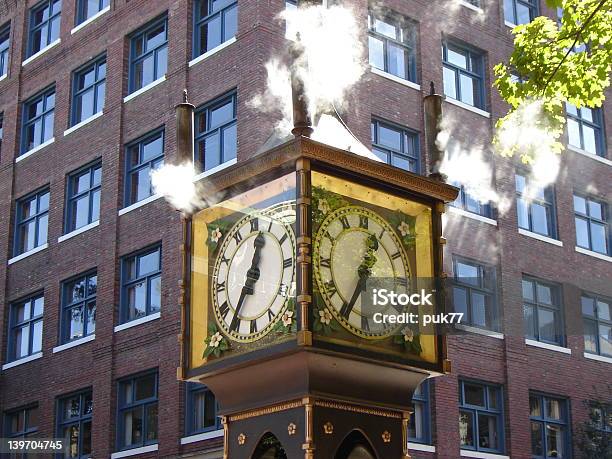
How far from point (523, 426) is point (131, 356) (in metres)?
9.32

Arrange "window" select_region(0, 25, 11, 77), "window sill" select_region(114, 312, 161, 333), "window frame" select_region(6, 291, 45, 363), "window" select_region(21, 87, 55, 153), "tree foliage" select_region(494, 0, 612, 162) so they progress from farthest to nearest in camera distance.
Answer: "window" select_region(0, 25, 11, 77) → "window" select_region(21, 87, 55, 153) → "window frame" select_region(6, 291, 45, 363) → "window sill" select_region(114, 312, 161, 333) → "tree foliage" select_region(494, 0, 612, 162)

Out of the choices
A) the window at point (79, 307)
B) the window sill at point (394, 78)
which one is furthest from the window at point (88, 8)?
the window sill at point (394, 78)

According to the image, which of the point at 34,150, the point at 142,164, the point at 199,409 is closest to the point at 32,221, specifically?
the point at 34,150

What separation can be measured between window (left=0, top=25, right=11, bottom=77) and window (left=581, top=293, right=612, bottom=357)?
59.8ft

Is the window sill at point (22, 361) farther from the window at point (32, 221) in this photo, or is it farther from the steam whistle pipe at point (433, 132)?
the steam whistle pipe at point (433, 132)

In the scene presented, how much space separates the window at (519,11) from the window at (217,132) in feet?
30.5

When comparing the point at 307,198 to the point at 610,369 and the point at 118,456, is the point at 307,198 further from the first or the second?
the point at 610,369

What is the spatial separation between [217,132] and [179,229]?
233cm

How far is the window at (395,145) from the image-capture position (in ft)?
84.7

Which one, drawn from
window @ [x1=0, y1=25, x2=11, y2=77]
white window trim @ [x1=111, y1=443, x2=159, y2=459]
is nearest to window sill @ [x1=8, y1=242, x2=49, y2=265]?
window @ [x1=0, y1=25, x2=11, y2=77]

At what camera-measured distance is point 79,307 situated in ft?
93.2

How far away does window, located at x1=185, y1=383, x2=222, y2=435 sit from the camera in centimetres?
2380

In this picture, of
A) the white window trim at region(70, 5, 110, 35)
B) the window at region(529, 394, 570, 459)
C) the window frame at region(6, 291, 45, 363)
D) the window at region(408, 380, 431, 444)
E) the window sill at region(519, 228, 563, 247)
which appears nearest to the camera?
the window at region(408, 380, 431, 444)

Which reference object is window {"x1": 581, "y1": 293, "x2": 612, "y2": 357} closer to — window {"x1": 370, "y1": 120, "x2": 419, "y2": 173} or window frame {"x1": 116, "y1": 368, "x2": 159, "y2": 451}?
window {"x1": 370, "y1": 120, "x2": 419, "y2": 173}
